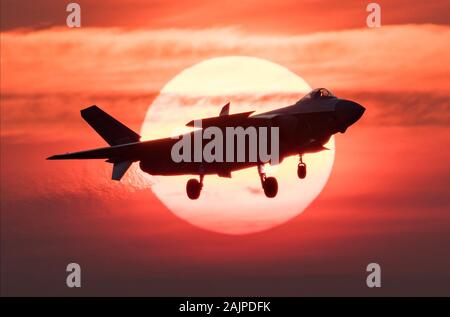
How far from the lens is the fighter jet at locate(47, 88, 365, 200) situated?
159ft

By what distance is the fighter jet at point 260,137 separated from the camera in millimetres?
48500

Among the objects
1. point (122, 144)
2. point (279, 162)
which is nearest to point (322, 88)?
point (279, 162)

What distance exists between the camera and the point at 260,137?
48375 millimetres

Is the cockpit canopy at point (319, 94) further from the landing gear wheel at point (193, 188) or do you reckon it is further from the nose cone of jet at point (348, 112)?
the landing gear wheel at point (193, 188)

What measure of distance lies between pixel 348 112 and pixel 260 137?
5237 mm

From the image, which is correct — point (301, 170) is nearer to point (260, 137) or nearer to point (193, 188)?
point (260, 137)

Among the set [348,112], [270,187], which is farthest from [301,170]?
[348,112]

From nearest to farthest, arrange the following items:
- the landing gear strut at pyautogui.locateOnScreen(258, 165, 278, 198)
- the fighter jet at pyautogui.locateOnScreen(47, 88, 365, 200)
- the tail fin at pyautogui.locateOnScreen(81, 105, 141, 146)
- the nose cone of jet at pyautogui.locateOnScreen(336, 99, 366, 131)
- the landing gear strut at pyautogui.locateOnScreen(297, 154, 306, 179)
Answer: the fighter jet at pyautogui.locateOnScreen(47, 88, 365, 200) → the nose cone of jet at pyautogui.locateOnScreen(336, 99, 366, 131) → the landing gear strut at pyautogui.locateOnScreen(297, 154, 306, 179) → the landing gear strut at pyautogui.locateOnScreen(258, 165, 278, 198) → the tail fin at pyautogui.locateOnScreen(81, 105, 141, 146)

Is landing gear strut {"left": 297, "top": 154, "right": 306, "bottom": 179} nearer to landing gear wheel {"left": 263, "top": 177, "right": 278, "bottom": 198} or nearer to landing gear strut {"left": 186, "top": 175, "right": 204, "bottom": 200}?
landing gear wheel {"left": 263, "top": 177, "right": 278, "bottom": 198}

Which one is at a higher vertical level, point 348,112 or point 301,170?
point 348,112

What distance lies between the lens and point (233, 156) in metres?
48.6

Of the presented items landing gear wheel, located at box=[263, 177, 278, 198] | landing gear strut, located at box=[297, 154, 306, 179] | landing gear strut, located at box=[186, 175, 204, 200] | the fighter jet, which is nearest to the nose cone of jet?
the fighter jet

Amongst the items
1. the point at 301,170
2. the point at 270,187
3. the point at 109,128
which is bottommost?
the point at 270,187
